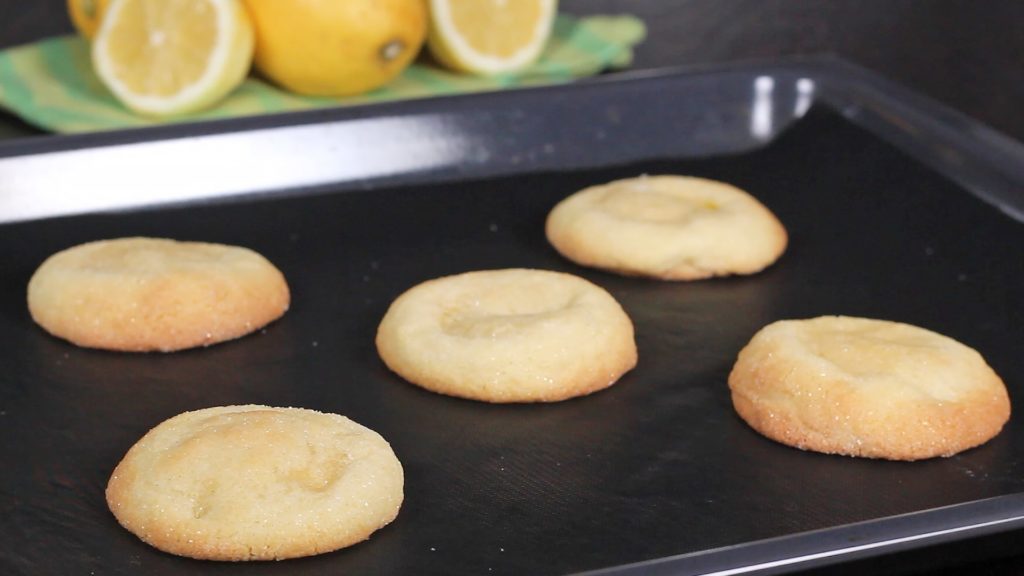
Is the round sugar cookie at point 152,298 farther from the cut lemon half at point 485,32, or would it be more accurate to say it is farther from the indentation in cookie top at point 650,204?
the cut lemon half at point 485,32

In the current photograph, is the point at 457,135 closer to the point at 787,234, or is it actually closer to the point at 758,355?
the point at 787,234

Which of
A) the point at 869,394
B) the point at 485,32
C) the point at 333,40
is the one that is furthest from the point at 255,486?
the point at 485,32

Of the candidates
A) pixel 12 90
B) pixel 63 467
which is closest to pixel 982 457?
pixel 63 467

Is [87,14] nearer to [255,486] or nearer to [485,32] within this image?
[485,32]

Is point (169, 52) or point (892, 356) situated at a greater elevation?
point (169, 52)

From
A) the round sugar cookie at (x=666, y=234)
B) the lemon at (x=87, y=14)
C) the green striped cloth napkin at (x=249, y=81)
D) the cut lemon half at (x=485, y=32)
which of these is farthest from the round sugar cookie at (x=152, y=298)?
the cut lemon half at (x=485, y=32)
